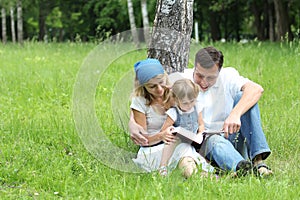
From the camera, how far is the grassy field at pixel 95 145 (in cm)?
372

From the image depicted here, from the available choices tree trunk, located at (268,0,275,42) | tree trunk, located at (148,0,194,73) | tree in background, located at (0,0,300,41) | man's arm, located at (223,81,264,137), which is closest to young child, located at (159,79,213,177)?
man's arm, located at (223,81,264,137)

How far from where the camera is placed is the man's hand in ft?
13.8

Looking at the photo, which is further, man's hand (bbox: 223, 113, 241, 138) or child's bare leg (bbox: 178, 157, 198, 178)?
man's hand (bbox: 223, 113, 241, 138)

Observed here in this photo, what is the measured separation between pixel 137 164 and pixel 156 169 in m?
0.20

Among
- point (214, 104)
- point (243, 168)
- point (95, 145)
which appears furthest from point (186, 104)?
point (95, 145)

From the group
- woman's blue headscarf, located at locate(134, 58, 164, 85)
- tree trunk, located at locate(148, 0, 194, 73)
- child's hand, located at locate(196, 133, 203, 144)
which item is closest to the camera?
woman's blue headscarf, located at locate(134, 58, 164, 85)

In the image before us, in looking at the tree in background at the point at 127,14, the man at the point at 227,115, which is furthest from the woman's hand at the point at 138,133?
the tree in background at the point at 127,14

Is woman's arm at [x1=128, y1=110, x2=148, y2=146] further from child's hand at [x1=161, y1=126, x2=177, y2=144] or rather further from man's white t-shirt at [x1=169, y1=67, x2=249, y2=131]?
man's white t-shirt at [x1=169, y1=67, x2=249, y2=131]

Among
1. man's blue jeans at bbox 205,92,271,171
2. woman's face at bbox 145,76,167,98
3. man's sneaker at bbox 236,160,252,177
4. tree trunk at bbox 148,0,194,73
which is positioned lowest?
man's sneaker at bbox 236,160,252,177

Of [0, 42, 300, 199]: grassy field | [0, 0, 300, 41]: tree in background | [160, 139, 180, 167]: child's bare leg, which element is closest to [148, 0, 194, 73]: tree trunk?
[0, 42, 300, 199]: grassy field

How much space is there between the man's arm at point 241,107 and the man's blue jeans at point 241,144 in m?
0.07

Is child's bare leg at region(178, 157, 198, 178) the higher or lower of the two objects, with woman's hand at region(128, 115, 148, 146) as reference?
lower

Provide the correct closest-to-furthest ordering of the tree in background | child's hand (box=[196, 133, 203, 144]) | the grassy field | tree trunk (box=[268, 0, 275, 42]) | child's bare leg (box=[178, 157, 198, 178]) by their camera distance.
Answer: the grassy field → child's bare leg (box=[178, 157, 198, 178]) → child's hand (box=[196, 133, 203, 144]) → tree trunk (box=[268, 0, 275, 42]) → the tree in background

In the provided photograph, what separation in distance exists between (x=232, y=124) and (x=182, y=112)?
1.25 ft
